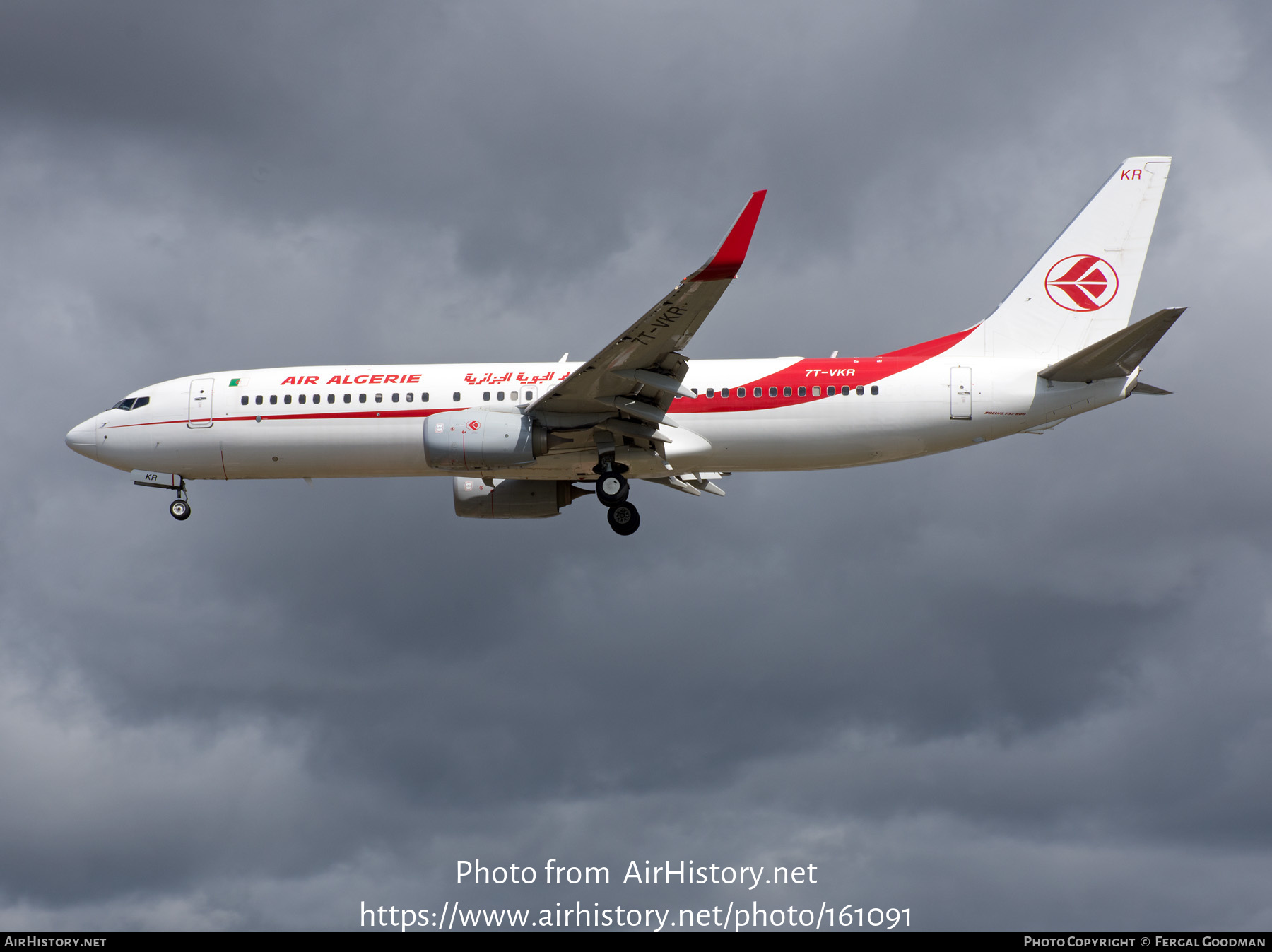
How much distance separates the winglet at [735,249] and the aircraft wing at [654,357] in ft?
0.05

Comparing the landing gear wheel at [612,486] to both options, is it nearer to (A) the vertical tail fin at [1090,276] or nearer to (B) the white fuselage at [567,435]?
(B) the white fuselage at [567,435]

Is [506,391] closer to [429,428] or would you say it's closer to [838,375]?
[429,428]

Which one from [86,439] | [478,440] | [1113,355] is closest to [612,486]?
[478,440]

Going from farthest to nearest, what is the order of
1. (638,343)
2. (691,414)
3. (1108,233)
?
(1108,233), (691,414), (638,343)

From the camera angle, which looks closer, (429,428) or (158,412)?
(429,428)

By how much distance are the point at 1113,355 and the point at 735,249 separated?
988 cm

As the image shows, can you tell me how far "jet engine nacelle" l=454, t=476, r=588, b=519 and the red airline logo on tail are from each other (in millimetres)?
13923

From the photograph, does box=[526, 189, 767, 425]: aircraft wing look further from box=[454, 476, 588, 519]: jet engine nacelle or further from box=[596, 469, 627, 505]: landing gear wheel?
box=[454, 476, 588, 519]: jet engine nacelle

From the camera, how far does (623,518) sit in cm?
3375

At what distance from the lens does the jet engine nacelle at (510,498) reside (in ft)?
120

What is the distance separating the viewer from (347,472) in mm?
34000

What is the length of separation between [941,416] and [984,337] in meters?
3.18

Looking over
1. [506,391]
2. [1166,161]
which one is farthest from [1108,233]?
[506,391]

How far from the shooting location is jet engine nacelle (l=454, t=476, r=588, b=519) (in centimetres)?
3662
